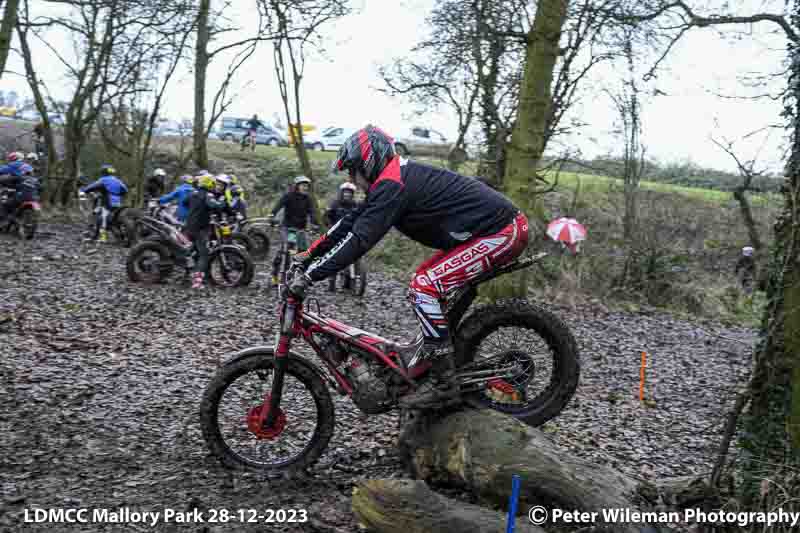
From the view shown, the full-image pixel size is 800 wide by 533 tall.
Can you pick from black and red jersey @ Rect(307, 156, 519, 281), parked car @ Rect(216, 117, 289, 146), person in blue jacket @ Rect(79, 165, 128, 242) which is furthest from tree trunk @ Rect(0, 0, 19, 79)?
parked car @ Rect(216, 117, 289, 146)

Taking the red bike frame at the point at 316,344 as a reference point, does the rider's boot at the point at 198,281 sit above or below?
below

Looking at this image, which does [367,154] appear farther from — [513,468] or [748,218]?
[748,218]

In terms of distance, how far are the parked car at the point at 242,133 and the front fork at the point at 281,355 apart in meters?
33.9

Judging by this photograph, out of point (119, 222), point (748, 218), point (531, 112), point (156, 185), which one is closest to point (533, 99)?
point (531, 112)

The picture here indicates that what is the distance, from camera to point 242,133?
39.6 m

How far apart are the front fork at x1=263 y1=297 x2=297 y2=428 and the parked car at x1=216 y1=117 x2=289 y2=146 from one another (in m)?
33.9

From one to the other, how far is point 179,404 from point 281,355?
2.07 meters

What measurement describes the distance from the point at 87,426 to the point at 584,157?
16052mm

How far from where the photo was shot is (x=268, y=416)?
4516 mm

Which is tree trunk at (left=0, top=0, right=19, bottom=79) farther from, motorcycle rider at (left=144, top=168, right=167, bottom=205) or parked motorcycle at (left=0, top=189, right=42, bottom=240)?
motorcycle rider at (left=144, top=168, right=167, bottom=205)

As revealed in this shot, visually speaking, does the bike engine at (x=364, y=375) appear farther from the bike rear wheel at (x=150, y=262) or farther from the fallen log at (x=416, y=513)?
the bike rear wheel at (x=150, y=262)

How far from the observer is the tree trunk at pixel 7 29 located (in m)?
16.7

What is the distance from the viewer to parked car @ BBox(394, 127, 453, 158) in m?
20.5

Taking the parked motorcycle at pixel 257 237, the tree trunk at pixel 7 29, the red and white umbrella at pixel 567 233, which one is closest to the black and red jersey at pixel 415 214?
the parked motorcycle at pixel 257 237
